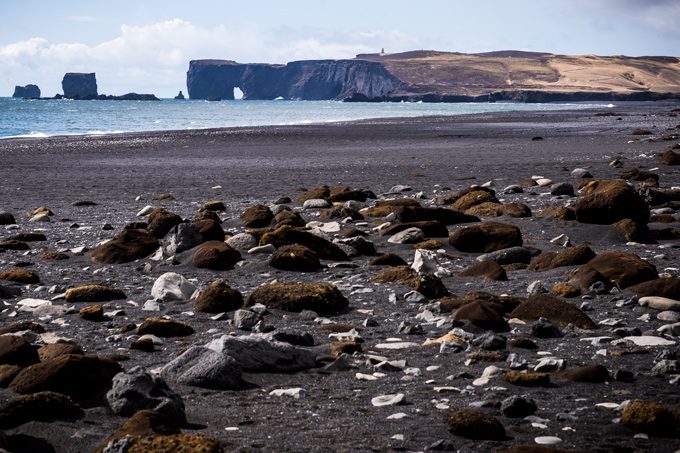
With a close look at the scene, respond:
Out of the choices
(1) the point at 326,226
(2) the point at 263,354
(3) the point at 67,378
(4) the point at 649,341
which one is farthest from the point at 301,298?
(1) the point at 326,226

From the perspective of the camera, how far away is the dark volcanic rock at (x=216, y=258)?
9.56 meters

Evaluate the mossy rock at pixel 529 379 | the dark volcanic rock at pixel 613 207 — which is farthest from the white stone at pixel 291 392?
Result: the dark volcanic rock at pixel 613 207

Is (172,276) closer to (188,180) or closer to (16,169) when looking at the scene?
(188,180)

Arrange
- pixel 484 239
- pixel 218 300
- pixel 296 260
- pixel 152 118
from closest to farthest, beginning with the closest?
pixel 218 300
pixel 296 260
pixel 484 239
pixel 152 118

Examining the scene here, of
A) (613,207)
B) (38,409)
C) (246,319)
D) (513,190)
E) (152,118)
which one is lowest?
(152,118)

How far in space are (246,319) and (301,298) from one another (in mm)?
678

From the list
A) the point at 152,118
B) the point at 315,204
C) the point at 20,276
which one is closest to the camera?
the point at 20,276

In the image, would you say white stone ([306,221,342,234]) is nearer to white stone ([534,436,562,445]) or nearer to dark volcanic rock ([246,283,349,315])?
dark volcanic rock ([246,283,349,315])

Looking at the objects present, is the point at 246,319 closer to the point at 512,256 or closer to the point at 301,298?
the point at 301,298

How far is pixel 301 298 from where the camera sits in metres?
7.37

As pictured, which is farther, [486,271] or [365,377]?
[486,271]

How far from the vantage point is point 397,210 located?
12.4 m

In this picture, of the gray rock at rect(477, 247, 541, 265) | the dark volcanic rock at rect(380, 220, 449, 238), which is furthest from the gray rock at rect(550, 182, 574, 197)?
the gray rock at rect(477, 247, 541, 265)

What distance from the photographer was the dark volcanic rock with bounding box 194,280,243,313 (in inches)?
292
